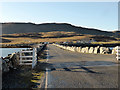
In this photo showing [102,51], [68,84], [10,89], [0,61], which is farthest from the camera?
[102,51]

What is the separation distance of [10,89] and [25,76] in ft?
8.09

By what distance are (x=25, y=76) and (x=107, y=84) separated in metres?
4.89

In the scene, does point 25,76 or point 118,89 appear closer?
point 118,89

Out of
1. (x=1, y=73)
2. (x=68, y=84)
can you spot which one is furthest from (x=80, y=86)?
(x=1, y=73)

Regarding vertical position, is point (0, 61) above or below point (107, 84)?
above

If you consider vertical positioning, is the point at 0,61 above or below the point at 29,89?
above

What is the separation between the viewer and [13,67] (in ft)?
39.3

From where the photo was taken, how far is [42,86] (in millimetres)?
7516

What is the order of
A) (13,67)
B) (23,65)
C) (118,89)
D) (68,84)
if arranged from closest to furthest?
(118,89), (68,84), (13,67), (23,65)

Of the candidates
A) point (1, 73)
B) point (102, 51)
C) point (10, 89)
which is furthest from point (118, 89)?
point (102, 51)

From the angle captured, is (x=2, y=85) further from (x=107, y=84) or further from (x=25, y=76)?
(x=107, y=84)

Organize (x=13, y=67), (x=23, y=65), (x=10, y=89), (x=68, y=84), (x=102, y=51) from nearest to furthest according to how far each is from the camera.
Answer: (x=10, y=89) < (x=68, y=84) < (x=13, y=67) < (x=23, y=65) < (x=102, y=51)

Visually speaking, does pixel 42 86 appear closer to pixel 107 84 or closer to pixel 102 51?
pixel 107 84

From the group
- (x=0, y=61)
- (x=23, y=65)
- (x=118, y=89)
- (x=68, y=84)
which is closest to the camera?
(x=118, y=89)
